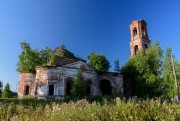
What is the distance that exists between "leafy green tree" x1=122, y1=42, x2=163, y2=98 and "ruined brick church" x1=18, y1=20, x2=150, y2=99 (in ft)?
8.64

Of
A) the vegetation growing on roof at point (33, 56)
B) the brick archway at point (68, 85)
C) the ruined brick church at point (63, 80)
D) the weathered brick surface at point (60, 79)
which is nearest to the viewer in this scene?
the weathered brick surface at point (60, 79)

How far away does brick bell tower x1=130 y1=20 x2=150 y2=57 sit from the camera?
37.6 meters

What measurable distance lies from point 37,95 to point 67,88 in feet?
14.1

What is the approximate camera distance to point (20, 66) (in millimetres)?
35875

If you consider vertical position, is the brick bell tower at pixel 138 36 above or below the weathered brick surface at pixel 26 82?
above

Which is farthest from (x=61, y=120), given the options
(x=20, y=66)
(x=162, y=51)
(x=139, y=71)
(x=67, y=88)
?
(x=20, y=66)

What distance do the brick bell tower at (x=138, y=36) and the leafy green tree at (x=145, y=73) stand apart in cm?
376

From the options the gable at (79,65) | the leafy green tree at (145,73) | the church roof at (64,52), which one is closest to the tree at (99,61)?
the church roof at (64,52)

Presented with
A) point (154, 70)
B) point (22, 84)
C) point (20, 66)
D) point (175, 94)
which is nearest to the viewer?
point (175, 94)

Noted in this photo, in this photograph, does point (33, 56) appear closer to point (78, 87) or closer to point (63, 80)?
point (63, 80)

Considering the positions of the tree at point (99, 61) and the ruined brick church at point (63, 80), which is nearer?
the ruined brick church at point (63, 80)

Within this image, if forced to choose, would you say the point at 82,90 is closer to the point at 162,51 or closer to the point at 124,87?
the point at 124,87

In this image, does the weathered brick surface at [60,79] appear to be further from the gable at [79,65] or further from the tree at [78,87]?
the tree at [78,87]

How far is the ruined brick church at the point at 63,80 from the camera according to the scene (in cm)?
2602
